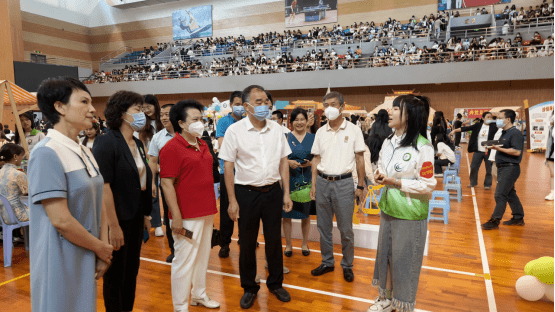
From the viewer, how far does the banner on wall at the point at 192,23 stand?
2531 cm

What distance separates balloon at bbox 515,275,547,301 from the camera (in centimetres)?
285

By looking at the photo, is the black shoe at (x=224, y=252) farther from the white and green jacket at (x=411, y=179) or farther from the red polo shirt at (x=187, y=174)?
the white and green jacket at (x=411, y=179)

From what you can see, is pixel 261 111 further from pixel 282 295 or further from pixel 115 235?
pixel 282 295

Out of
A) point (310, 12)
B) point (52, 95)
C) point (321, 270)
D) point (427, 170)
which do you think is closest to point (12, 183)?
point (52, 95)

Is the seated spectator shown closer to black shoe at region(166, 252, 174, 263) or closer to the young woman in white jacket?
black shoe at region(166, 252, 174, 263)

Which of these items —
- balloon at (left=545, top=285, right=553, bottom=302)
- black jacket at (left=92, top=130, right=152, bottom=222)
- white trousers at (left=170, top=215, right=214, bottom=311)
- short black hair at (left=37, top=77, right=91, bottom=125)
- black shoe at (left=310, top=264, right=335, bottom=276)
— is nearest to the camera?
short black hair at (left=37, top=77, right=91, bottom=125)

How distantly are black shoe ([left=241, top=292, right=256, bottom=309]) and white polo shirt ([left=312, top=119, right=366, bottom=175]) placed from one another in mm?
1266

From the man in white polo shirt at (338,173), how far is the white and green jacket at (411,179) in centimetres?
74

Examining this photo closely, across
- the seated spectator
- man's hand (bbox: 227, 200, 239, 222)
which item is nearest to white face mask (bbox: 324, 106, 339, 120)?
man's hand (bbox: 227, 200, 239, 222)

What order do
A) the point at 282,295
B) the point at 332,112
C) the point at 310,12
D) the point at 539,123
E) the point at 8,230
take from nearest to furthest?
1. the point at 282,295
2. the point at 332,112
3. the point at 8,230
4. the point at 539,123
5. the point at 310,12

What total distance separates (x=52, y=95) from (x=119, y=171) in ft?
2.58

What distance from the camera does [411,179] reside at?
91.0 inches

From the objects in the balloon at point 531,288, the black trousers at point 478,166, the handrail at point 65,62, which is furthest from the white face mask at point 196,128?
the handrail at point 65,62

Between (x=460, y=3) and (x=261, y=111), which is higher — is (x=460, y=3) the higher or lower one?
the higher one
